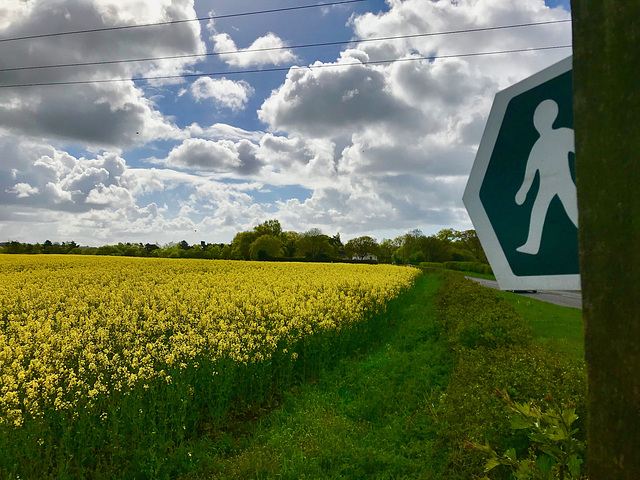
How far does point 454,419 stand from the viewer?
15.1 ft

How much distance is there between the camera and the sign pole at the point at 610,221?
115 centimetres

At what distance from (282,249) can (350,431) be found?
2681 inches

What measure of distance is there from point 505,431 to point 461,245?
70.5 m

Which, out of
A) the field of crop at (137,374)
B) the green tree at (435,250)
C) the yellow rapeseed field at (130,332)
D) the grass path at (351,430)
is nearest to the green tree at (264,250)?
the green tree at (435,250)

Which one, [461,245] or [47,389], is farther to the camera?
[461,245]

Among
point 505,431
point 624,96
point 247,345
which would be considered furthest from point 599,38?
point 247,345

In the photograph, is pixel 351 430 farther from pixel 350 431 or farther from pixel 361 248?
pixel 361 248

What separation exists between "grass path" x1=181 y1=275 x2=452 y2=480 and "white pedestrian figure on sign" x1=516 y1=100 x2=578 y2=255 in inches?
150

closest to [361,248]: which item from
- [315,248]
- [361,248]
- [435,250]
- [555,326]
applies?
[361,248]

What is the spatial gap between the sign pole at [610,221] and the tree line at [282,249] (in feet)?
176

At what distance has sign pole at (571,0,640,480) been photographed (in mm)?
1154

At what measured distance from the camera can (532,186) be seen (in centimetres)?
132

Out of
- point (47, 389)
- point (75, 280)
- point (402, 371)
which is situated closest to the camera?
point (47, 389)

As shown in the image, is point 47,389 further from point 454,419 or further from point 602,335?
point 602,335
